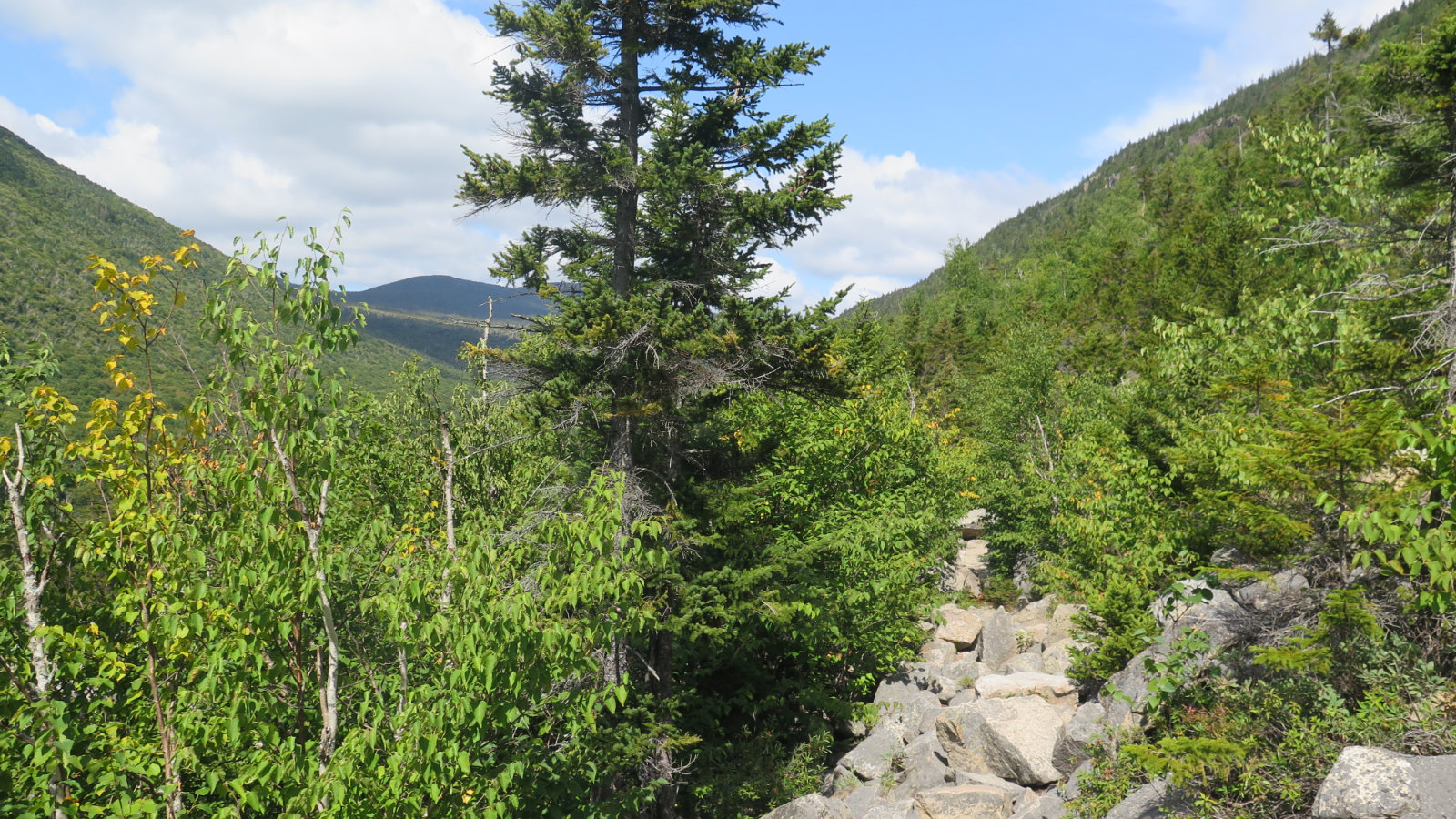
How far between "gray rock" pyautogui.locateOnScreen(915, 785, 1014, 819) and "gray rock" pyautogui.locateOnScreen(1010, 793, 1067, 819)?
332mm

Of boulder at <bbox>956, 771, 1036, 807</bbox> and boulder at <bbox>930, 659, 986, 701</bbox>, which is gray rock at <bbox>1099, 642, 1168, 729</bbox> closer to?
boulder at <bbox>956, 771, 1036, 807</bbox>

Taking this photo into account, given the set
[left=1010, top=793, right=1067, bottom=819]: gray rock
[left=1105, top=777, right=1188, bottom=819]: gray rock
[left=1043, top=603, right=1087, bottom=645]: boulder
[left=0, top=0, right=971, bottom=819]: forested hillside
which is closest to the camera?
[left=0, top=0, right=971, bottom=819]: forested hillside

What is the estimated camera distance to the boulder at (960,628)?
2016 centimetres

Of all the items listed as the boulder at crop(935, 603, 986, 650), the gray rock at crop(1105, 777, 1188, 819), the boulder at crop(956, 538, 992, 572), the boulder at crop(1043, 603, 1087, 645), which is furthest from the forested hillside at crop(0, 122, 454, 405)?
the gray rock at crop(1105, 777, 1188, 819)

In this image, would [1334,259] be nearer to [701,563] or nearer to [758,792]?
[701,563]

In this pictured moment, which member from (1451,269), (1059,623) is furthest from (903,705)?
(1451,269)

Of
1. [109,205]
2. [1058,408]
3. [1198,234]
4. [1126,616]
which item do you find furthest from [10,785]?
[109,205]

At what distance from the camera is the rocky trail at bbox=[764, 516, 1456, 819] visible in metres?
5.32

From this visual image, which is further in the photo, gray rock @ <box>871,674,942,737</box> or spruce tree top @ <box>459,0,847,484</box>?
gray rock @ <box>871,674,942,737</box>

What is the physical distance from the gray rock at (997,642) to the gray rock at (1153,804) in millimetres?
10178

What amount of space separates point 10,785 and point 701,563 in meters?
9.68

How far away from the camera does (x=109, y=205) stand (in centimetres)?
10512

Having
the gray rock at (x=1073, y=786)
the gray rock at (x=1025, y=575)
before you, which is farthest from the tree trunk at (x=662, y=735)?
the gray rock at (x=1025, y=575)

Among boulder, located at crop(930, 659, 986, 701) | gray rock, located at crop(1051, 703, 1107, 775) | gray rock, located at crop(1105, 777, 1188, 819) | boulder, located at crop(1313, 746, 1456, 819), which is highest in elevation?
boulder, located at crop(1313, 746, 1456, 819)
